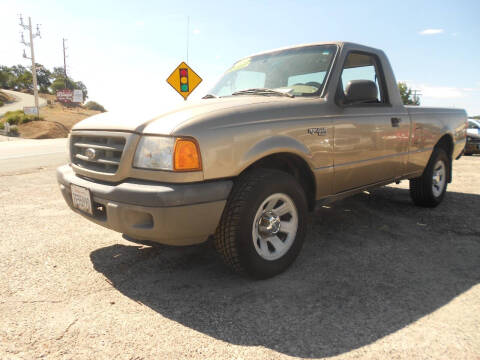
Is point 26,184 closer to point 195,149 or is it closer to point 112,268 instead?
point 112,268

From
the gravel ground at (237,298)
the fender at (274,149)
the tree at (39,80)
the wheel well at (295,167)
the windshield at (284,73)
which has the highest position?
the tree at (39,80)

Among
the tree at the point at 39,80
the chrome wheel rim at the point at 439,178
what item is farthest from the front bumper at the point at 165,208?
the tree at the point at 39,80

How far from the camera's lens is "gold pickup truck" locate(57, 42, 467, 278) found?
2322 millimetres

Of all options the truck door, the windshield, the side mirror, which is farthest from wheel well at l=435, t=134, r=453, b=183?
the windshield

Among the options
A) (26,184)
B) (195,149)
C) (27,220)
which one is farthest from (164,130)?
(26,184)

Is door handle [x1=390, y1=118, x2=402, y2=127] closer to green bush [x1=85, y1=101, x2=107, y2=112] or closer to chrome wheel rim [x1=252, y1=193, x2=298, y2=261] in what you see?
chrome wheel rim [x1=252, y1=193, x2=298, y2=261]

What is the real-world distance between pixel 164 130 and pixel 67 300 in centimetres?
128

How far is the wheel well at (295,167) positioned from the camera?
2869 millimetres

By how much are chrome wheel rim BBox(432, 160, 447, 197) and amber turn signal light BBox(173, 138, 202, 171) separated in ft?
12.5

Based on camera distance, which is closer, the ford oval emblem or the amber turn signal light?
the amber turn signal light

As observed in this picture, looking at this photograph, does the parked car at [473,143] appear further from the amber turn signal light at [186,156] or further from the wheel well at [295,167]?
the amber turn signal light at [186,156]

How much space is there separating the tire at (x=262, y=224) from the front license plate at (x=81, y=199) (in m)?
0.93

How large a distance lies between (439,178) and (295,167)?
3.00 m

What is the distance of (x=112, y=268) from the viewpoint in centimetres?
296
